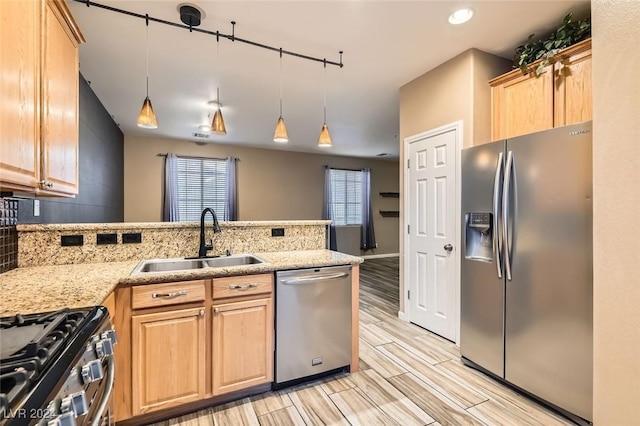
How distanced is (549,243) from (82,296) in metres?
2.53

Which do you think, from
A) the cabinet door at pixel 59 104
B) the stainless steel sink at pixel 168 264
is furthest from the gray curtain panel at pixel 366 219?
the cabinet door at pixel 59 104

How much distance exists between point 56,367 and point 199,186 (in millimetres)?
5783

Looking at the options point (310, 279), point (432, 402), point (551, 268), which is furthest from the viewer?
point (310, 279)

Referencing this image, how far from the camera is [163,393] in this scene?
170cm

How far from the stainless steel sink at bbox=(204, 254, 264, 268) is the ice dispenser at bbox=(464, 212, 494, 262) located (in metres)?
1.64

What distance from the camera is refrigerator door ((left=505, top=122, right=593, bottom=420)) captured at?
65.8 inches

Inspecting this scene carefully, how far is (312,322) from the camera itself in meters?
2.06

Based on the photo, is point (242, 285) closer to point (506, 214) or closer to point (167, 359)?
point (167, 359)

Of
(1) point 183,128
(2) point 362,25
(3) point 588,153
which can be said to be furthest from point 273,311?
(1) point 183,128

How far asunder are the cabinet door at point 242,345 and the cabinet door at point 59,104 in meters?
1.10

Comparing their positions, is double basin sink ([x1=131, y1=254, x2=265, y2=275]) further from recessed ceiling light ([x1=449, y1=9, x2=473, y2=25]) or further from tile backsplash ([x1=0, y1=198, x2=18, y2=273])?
recessed ceiling light ([x1=449, y1=9, x2=473, y2=25])

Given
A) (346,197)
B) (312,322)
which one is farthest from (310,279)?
(346,197)

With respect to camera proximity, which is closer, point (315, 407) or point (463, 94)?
point (315, 407)

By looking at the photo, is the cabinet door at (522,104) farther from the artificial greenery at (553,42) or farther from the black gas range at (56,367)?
the black gas range at (56,367)
